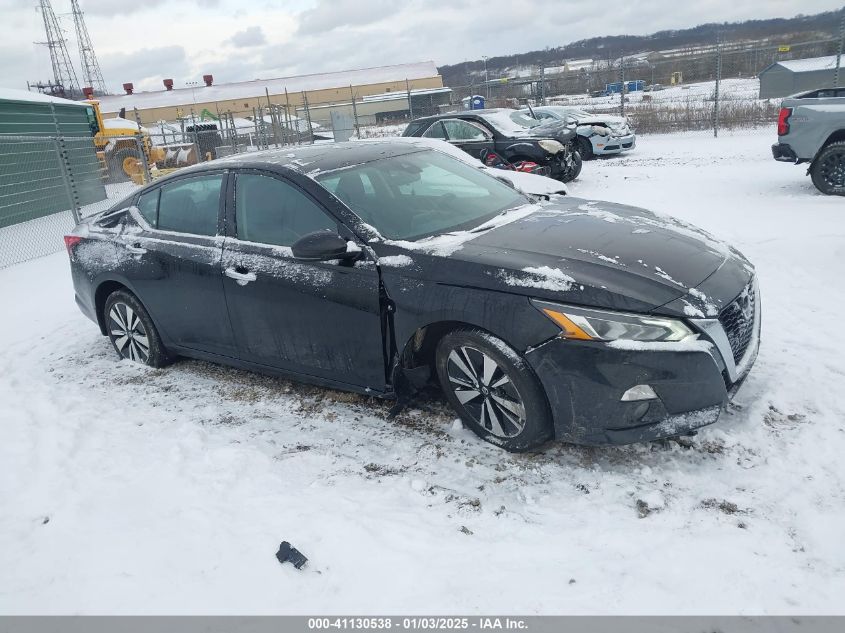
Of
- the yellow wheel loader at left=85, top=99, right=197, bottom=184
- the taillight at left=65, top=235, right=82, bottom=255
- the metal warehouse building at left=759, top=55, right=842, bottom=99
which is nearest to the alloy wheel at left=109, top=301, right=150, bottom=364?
the taillight at left=65, top=235, right=82, bottom=255

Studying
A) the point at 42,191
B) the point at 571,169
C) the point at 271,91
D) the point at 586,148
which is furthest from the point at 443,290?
the point at 271,91

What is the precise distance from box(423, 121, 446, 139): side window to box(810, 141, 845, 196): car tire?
6.62m

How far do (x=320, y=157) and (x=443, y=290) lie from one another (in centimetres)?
150

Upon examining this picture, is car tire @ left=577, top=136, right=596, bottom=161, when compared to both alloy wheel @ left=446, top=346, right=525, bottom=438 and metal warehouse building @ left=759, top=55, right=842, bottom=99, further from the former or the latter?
alloy wheel @ left=446, top=346, right=525, bottom=438

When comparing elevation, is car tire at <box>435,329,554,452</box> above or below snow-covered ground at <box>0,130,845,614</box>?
above

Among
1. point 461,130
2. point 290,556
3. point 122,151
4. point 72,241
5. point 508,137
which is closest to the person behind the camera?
point 290,556

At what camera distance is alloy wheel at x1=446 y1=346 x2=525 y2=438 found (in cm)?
300

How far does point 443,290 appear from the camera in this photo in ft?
9.95

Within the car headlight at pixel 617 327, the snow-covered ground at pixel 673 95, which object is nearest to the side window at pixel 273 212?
the car headlight at pixel 617 327

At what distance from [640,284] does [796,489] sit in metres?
1.12

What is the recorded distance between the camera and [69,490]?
3.20m

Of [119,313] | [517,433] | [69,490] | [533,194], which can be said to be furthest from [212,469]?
[533,194]

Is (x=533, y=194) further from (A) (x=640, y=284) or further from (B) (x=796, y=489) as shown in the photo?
(B) (x=796, y=489)

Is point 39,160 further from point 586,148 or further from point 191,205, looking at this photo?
point 586,148
